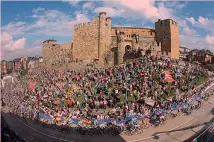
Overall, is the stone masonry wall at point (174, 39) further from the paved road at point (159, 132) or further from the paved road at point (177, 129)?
the paved road at point (177, 129)

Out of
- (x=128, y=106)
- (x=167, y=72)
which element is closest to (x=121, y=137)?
(x=128, y=106)

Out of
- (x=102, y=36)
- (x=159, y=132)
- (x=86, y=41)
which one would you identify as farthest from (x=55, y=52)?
(x=159, y=132)

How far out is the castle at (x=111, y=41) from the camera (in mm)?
36219

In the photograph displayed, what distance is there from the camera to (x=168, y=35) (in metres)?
40.2

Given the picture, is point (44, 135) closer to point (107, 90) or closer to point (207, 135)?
point (107, 90)

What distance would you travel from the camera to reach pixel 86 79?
96.4 ft

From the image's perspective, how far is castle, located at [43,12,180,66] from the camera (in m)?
36.2

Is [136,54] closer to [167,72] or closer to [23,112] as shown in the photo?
[167,72]

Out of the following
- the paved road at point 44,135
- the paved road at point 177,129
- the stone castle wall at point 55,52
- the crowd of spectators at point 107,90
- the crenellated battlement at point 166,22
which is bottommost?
the paved road at point 44,135

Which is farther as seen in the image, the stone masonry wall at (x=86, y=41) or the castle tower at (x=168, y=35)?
the castle tower at (x=168, y=35)

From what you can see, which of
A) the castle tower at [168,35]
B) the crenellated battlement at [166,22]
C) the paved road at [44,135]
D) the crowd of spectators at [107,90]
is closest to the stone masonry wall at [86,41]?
the crowd of spectators at [107,90]

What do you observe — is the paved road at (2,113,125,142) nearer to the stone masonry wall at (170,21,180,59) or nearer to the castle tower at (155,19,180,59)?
the castle tower at (155,19,180,59)

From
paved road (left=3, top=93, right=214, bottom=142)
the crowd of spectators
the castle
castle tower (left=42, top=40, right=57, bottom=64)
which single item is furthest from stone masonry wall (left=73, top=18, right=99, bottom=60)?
paved road (left=3, top=93, right=214, bottom=142)

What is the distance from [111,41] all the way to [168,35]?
964 centimetres
